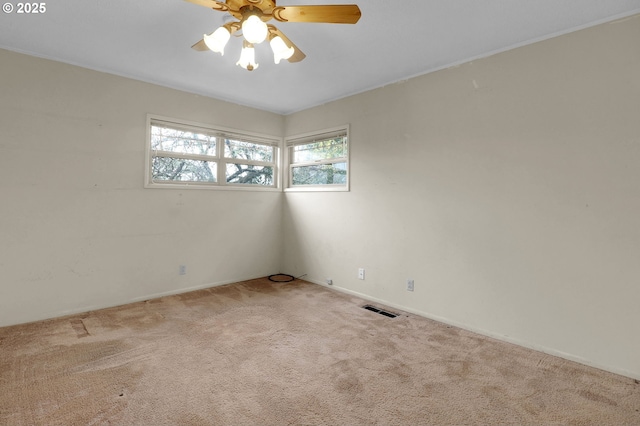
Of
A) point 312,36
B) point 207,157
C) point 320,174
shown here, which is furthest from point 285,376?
point 207,157

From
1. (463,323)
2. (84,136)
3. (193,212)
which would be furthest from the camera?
(193,212)

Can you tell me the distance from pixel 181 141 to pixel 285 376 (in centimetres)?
302

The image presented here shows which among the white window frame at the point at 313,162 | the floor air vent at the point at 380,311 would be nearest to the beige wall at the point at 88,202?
the white window frame at the point at 313,162

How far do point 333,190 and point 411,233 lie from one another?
123 cm

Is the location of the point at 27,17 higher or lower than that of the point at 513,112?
higher

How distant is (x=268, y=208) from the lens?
462cm

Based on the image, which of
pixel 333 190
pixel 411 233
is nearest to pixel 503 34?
pixel 411 233

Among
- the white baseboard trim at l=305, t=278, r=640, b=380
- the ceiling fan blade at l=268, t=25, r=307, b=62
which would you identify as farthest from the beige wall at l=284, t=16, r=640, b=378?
the ceiling fan blade at l=268, t=25, r=307, b=62

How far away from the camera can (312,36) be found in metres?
2.46

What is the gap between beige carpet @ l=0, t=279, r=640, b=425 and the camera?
66.5 inches

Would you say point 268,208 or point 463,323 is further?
point 268,208

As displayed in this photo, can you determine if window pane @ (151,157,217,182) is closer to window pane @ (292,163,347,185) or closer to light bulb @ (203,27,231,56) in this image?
window pane @ (292,163,347,185)

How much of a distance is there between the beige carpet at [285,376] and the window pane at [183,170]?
5.36 feet

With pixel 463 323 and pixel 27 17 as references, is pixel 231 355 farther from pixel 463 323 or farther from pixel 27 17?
pixel 27 17
